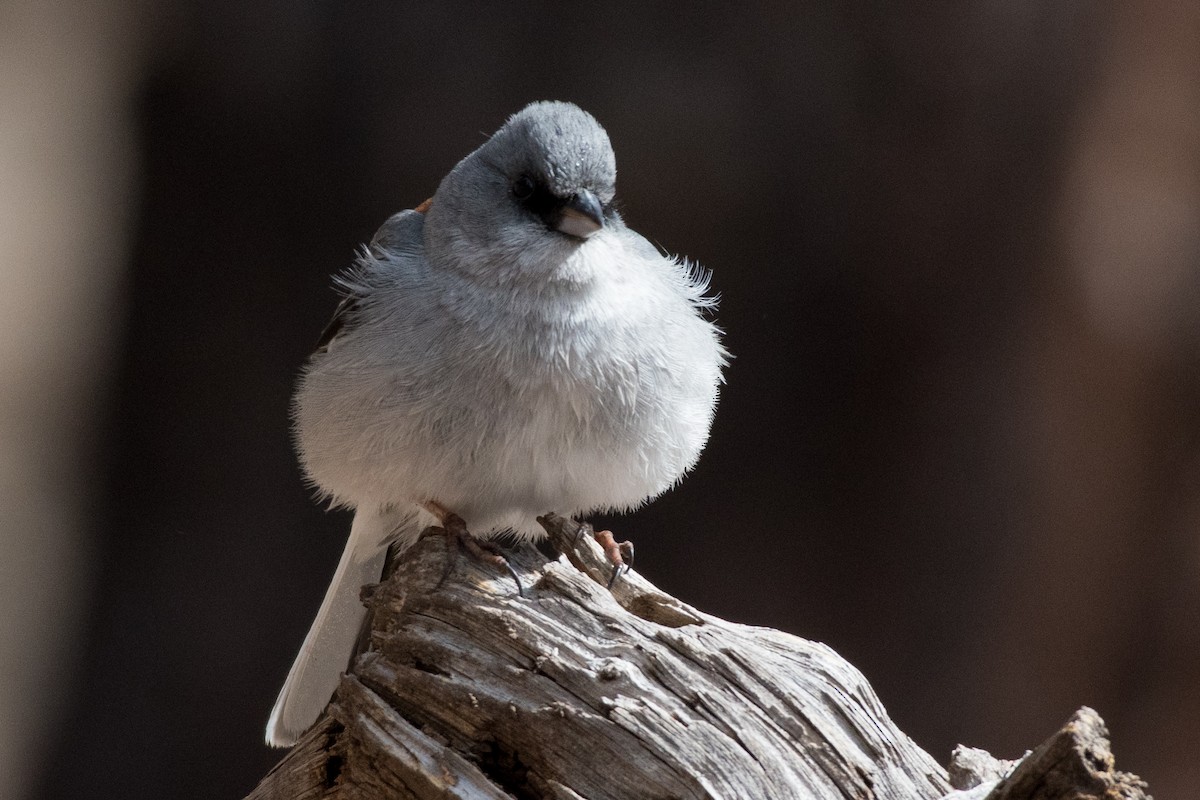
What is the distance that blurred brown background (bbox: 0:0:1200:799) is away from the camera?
4.59m

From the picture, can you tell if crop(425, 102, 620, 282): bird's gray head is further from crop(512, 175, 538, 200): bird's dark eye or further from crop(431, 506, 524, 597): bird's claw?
crop(431, 506, 524, 597): bird's claw

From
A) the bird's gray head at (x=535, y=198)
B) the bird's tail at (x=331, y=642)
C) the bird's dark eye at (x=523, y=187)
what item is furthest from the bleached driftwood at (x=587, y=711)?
the bird's dark eye at (x=523, y=187)

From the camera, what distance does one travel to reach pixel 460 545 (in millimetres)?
3002

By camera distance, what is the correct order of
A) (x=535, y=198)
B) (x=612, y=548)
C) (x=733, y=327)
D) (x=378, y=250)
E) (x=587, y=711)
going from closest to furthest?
(x=587, y=711) < (x=535, y=198) < (x=612, y=548) < (x=378, y=250) < (x=733, y=327)

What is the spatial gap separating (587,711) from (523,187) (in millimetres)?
1373

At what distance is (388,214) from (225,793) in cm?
276

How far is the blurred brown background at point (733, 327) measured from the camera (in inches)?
181

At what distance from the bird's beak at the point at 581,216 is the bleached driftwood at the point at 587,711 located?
851 millimetres

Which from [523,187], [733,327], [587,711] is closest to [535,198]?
[523,187]

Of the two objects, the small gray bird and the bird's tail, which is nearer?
the small gray bird

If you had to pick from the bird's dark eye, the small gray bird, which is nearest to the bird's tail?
the small gray bird

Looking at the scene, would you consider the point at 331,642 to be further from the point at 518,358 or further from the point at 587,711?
the point at 587,711

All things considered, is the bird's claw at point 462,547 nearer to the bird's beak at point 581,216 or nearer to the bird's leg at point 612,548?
the bird's leg at point 612,548

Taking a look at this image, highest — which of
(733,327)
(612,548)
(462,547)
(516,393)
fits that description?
(733,327)
